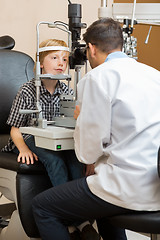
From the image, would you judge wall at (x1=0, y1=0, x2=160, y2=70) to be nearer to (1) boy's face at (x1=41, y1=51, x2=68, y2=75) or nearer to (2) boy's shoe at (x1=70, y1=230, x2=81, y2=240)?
(1) boy's face at (x1=41, y1=51, x2=68, y2=75)

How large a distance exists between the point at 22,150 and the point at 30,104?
0.75 feet

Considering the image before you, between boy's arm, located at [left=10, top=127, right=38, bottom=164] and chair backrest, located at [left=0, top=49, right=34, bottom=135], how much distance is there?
1.29 feet

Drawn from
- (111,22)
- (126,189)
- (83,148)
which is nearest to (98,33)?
(111,22)

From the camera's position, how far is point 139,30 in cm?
380

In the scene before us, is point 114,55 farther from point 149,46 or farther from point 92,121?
point 149,46

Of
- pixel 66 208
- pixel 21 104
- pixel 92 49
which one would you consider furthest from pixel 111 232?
pixel 92 49

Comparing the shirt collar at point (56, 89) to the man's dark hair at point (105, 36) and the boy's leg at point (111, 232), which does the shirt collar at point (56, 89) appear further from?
the boy's leg at point (111, 232)

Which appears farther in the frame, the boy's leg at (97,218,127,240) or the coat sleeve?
the boy's leg at (97,218,127,240)

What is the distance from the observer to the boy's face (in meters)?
2.01

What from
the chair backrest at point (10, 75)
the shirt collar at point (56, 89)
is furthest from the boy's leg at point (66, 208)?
the chair backrest at point (10, 75)

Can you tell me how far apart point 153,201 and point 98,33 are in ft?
2.27

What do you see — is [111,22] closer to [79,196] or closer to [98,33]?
[98,33]

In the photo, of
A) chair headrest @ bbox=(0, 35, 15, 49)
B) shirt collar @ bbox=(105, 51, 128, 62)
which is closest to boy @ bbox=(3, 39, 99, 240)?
shirt collar @ bbox=(105, 51, 128, 62)

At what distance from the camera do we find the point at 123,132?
1437mm
